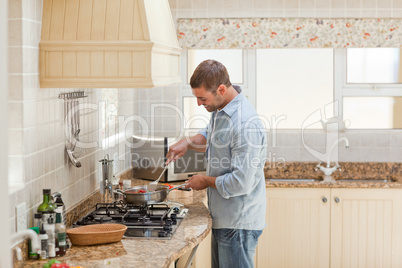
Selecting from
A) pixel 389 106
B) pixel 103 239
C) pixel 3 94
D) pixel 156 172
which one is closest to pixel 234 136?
pixel 103 239

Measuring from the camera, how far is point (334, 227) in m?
4.48

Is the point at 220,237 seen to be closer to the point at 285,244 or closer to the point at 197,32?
the point at 285,244

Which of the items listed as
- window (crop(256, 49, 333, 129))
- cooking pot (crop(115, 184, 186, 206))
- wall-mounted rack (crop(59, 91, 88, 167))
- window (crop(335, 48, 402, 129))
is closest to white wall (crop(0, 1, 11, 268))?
wall-mounted rack (crop(59, 91, 88, 167))

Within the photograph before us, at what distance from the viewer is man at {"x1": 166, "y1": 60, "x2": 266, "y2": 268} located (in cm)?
291

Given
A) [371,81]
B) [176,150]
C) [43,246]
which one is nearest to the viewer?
[43,246]

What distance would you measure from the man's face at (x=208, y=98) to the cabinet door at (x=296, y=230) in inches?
64.7

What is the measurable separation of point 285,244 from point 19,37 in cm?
284

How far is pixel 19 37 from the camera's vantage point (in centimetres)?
244

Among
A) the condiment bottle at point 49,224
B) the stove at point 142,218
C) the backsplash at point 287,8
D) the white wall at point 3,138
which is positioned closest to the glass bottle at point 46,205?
the condiment bottle at point 49,224

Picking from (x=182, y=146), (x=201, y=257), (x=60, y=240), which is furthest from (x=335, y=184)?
(x=60, y=240)

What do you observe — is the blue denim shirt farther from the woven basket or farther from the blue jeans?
the woven basket

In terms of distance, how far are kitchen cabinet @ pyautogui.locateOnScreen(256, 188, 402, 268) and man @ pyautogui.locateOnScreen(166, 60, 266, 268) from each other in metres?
1.44

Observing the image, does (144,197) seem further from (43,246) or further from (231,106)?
(43,246)

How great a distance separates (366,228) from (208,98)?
2.13 m
